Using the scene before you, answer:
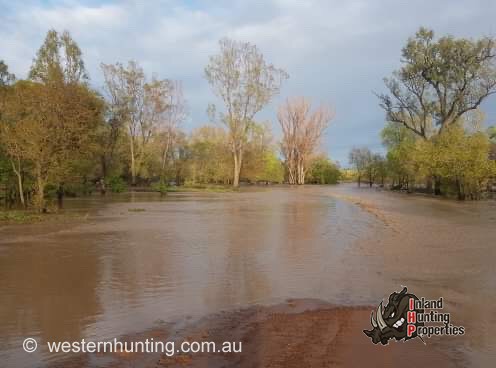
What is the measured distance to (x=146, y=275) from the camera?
857 centimetres

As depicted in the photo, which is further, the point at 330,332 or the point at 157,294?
the point at 157,294

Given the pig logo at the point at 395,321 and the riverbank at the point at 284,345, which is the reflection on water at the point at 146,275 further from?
the pig logo at the point at 395,321

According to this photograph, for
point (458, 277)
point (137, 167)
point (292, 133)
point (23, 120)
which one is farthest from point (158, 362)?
point (292, 133)

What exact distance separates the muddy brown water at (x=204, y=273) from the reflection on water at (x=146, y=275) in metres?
0.02

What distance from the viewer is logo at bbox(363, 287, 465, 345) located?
5.27 metres

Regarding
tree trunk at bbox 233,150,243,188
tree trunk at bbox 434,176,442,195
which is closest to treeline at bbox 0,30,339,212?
tree trunk at bbox 233,150,243,188

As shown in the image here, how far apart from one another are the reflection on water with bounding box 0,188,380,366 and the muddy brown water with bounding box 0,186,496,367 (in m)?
0.02

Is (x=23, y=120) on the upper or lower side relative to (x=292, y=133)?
lower

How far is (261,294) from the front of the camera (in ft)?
23.5

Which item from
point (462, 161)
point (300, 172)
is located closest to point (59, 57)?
point (462, 161)

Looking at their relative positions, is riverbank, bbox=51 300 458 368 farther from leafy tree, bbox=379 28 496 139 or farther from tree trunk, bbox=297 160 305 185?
tree trunk, bbox=297 160 305 185

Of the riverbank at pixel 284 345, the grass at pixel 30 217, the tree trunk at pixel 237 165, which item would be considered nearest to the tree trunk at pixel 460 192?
the tree trunk at pixel 237 165

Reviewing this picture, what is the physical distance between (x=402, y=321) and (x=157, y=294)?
385cm

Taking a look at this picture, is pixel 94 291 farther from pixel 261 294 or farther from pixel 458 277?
pixel 458 277
